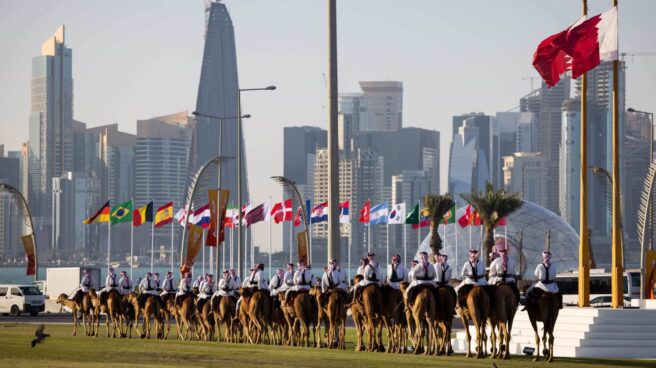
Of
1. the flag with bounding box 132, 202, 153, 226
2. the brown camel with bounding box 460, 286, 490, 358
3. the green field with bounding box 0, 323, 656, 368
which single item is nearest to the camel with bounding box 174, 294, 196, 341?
the green field with bounding box 0, 323, 656, 368

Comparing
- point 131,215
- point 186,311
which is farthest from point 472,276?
point 131,215

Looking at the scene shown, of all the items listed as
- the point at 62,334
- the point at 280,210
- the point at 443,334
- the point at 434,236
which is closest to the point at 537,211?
the point at 434,236

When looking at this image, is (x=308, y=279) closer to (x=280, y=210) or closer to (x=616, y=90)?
(x=616, y=90)

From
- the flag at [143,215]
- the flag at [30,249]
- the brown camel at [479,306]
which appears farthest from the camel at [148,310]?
the flag at [30,249]

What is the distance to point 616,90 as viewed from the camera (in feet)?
126

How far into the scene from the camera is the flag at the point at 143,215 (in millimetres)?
73875

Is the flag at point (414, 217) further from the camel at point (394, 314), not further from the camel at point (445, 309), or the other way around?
the camel at point (445, 309)

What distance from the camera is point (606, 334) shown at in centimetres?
3556

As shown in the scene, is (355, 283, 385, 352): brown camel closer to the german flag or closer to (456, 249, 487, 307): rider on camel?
(456, 249, 487, 307): rider on camel

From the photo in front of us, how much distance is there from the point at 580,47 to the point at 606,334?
7.21m

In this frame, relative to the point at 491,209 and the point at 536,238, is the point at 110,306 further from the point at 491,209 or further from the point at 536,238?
the point at 536,238

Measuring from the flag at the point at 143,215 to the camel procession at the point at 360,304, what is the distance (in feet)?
83.7

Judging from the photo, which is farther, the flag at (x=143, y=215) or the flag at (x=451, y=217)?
the flag at (x=451, y=217)

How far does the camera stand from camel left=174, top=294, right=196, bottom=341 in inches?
1713
